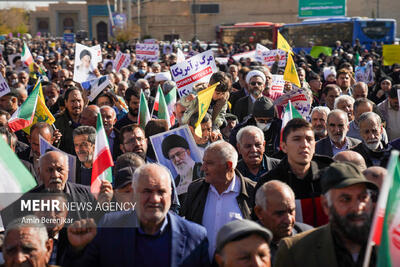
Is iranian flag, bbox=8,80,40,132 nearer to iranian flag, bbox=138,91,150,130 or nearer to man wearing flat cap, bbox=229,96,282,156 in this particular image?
iranian flag, bbox=138,91,150,130

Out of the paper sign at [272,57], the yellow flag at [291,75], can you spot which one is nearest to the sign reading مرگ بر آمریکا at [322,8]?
the paper sign at [272,57]

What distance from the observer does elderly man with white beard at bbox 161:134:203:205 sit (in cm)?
556

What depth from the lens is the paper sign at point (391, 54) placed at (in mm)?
14828

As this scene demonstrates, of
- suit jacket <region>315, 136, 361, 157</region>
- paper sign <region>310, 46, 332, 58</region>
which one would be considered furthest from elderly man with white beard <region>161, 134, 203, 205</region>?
paper sign <region>310, 46, 332, 58</region>

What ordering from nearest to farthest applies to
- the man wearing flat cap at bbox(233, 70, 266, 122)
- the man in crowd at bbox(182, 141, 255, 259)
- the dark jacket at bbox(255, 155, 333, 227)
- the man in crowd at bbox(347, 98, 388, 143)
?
1. the dark jacket at bbox(255, 155, 333, 227)
2. the man in crowd at bbox(182, 141, 255, 259)
3. the man in crowd at bbox(347, 98, 388, 143)
4. the man wearing flat cap at bbox(233, 70, 266, 122)

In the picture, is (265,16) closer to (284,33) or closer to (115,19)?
(115,19)

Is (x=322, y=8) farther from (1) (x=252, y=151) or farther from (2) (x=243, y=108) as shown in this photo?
(1) (x=252, y=151)

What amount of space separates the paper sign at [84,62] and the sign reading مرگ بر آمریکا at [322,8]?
38790 mm

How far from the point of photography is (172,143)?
223 inches

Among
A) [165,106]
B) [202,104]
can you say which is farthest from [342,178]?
[165,106]

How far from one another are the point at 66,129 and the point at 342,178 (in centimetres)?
449

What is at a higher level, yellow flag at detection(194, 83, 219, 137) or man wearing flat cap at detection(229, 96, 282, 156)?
yellow flag at detection(194, 83, 219, 137)

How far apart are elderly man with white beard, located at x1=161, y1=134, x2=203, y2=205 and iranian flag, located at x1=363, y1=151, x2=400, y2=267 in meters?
2.39

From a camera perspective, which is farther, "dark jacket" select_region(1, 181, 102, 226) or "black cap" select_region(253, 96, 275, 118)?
"black cap" select_region(253, 96, 275, 118)
